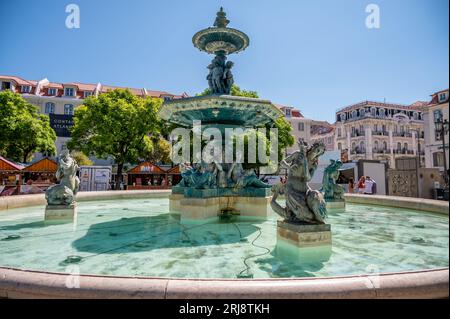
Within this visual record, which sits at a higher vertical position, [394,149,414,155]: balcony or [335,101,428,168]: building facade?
[335,101,428,168]: building facade

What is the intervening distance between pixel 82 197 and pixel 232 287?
991 centimetres

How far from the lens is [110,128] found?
83.2 ft

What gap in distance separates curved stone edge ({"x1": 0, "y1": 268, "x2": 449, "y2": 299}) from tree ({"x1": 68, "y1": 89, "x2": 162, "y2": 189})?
24.0m

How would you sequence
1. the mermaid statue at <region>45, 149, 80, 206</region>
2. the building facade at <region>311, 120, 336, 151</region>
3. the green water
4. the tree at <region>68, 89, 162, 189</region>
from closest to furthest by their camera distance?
the green water → the mermaid statue at <region>45, 149, 80, 206</region> → the tree at <region>68, 89, 162, 189</region> → the building facade at <region>311, 120, 336, 151</region>

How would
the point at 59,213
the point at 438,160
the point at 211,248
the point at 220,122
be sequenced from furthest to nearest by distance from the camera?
the point at 438,160
the point at 220,122
the point at 59,213
the point at 211,248

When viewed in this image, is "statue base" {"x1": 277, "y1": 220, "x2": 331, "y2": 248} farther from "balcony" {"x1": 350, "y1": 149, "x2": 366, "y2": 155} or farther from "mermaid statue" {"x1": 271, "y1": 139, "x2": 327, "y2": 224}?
"balcony" {"x1": 350, "y1": 149, "x2": 366, "y2": 155}

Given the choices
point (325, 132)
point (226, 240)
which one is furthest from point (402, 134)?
point (226, 240)

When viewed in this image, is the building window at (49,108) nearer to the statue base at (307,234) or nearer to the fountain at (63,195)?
the fountain at (63,195)

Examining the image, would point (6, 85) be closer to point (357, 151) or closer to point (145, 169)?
point (145, 169)

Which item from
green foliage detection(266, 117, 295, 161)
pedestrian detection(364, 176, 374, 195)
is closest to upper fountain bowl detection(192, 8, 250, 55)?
pedestrian detection(364, 176, 374, 195)

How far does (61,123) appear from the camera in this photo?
1586 inches

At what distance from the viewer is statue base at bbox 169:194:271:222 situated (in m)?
6.75
